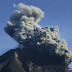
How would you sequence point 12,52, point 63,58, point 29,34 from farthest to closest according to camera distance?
point 12,52 → point 29,34 → point 63,58

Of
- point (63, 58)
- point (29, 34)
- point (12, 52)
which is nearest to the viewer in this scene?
point (63, 58)

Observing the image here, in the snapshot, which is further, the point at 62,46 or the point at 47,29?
the point at 47,29

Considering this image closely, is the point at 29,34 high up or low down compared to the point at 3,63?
up

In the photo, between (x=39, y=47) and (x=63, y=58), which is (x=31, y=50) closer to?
(x=39, y=47)

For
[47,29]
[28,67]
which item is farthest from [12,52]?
[47,29]

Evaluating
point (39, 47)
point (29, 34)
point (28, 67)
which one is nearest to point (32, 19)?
point (29, 34)

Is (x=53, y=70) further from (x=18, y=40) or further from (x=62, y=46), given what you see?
(x=18, y=40)

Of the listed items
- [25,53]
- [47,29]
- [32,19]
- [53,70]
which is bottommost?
[53,70]
